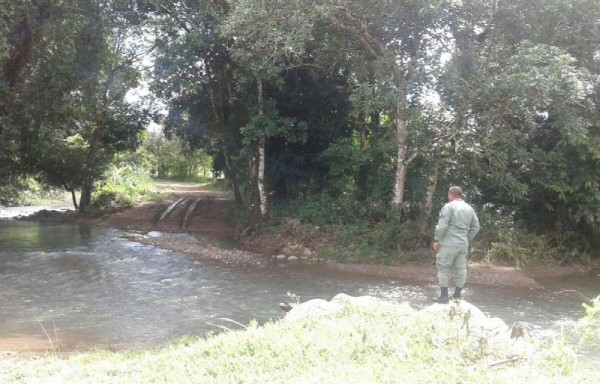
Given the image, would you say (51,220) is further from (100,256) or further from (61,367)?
(61,367)

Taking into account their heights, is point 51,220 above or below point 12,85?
below

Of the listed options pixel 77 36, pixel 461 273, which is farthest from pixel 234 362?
pixel 77 36

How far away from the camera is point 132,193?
84.3ft

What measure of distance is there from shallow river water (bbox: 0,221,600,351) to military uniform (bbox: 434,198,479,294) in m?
1.24

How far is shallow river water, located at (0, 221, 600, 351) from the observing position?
8109 mm

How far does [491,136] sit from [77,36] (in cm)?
1330

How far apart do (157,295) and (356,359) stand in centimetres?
692

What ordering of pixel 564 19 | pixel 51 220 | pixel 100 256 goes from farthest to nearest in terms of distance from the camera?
pixel 51 220 < pixel 100 256 < pixel 564 19

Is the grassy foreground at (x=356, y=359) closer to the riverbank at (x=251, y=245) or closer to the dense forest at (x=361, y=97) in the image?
the riverbank at (x=251, y=245)

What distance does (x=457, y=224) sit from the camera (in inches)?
332

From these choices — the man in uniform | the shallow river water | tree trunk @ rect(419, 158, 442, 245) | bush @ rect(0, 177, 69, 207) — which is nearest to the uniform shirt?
the man in uniform

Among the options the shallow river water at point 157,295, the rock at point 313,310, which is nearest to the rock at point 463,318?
the rock at point 313,310

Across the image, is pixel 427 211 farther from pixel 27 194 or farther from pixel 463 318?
pixel 27 194

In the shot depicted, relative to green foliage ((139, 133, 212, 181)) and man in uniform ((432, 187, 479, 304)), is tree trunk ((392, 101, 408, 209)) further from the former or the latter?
green foliage ((139, 133, 212, 181))
